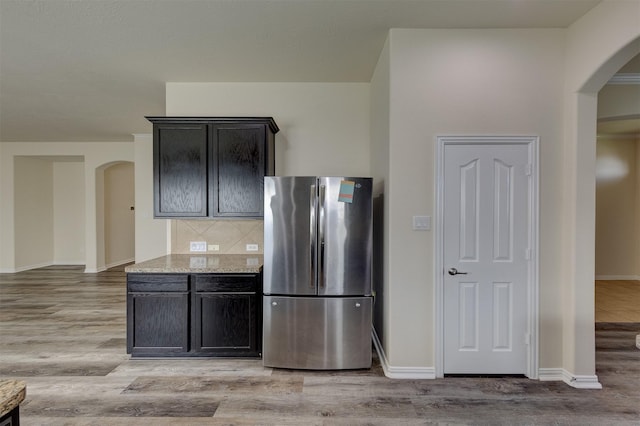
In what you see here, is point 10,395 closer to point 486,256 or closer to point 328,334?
point 328,334

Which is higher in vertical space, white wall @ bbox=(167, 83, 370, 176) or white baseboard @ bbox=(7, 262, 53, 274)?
white wall @ bbox=(167, 83, 370, 176)

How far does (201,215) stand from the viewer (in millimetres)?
3359

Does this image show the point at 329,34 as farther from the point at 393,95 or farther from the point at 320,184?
the point at 320,184

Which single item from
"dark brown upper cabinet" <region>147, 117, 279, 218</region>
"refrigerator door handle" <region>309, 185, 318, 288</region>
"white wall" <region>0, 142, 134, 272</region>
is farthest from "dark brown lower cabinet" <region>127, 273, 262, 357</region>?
"white wall" <region>0, 142, 134, 272</region>

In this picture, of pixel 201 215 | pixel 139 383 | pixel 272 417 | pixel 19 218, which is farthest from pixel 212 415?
pixel 19 218

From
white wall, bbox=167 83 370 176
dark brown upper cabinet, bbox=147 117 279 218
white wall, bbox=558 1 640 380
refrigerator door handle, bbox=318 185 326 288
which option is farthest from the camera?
white wall, bbox=167 83 370 176

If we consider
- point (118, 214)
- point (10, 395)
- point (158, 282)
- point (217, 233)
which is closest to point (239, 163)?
point (217, 233)

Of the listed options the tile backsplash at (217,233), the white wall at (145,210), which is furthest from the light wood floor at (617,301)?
the white wall at (145,210)

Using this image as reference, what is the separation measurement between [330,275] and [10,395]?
2.10m

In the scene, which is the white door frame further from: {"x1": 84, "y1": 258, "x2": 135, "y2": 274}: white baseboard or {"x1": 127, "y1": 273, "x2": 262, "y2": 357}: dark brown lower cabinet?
{"x1": 84, "y1": 258, "x2": 135, "y2": 274}: white baseboard

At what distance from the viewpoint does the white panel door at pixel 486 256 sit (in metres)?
2.64

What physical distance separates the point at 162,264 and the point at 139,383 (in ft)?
3.22

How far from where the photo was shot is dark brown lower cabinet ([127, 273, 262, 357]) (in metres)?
2.95

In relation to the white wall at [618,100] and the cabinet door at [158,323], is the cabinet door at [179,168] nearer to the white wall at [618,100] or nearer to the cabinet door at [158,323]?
the cabinet door at [158,323]
